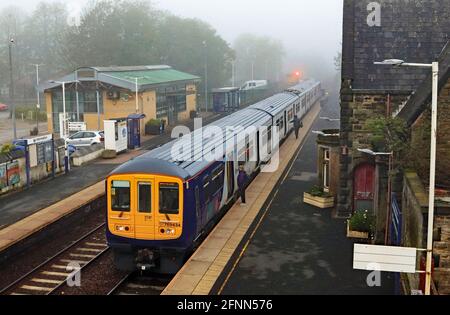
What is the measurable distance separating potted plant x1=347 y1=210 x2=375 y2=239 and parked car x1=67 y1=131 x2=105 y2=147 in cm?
2425

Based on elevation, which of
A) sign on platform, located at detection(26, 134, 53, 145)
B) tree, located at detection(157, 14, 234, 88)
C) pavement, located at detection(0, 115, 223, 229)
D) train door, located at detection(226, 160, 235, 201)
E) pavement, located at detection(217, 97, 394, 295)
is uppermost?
tree, located at detection(157, 14, 234, 88)

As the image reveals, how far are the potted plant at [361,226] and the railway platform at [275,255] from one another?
0.37 meters

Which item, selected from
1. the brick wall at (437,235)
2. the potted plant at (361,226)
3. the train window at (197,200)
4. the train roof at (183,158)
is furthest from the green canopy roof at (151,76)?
the brick wall at (437,235)

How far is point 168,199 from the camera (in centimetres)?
1440

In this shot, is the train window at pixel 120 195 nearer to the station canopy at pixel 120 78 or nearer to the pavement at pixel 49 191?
the pavement at pixel 49 191

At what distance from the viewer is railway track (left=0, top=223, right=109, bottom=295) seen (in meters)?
14.9

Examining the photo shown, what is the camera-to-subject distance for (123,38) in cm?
7619

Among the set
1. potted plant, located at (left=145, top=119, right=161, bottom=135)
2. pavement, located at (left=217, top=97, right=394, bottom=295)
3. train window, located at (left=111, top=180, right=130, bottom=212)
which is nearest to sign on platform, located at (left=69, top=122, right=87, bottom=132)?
potted plant, located at (left=145, top=119, right=161, bottom=135)

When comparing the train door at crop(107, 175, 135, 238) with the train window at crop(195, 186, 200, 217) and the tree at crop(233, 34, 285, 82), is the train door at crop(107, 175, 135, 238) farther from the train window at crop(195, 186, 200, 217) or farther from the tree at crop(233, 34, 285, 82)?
the tree at crop(233, 34, 285, 82)

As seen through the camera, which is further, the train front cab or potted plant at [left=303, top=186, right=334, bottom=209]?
potted plant at [left=303, top=186, right=334, bottom=209]

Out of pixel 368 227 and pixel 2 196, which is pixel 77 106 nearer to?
pixel 2 196

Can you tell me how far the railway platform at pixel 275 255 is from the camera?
13258 millimetres

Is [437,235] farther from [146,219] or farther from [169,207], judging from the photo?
[146,219]
